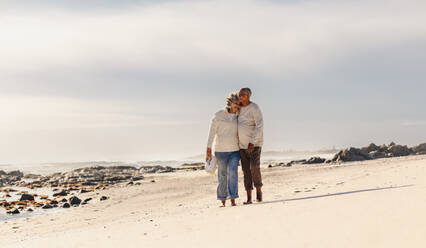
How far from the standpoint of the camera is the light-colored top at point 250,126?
899 cm

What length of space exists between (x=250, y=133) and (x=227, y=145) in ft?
1.79

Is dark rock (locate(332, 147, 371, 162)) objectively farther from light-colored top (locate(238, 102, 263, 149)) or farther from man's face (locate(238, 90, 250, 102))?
man's face (locate(238, 90, 250, 102))

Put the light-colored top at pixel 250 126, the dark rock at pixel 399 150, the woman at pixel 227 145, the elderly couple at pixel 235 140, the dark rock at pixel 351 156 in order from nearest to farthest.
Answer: the light-colored top at pixel 250 126, the elderly couple at pixel 235 140, the woman at pixel 227 145, the dark rock at pixel 351 156, the dark rock at pixel 399 150

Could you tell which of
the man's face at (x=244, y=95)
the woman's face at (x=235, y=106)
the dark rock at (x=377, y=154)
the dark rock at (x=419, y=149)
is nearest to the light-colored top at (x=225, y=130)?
the woman's face at (x=235, y=106)

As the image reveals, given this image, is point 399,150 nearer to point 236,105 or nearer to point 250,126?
point 250,126

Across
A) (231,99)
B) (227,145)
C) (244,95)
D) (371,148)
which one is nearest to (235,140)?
(227,145)

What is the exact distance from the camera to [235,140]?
363 inches

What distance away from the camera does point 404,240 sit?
4.17m

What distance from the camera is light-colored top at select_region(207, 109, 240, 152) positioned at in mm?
9195

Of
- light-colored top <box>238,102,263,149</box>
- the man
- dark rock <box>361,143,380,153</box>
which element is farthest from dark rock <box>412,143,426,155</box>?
light-colored top <box>238,102,263,149</box>

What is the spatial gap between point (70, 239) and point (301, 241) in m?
3.70

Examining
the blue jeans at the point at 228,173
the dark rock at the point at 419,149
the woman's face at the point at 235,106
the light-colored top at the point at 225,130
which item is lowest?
the blue jeans at the point at 228,173

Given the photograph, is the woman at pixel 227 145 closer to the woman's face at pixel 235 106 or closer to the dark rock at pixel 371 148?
the woman's face at pixel 235 106

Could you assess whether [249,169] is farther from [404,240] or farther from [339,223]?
[404,240]
